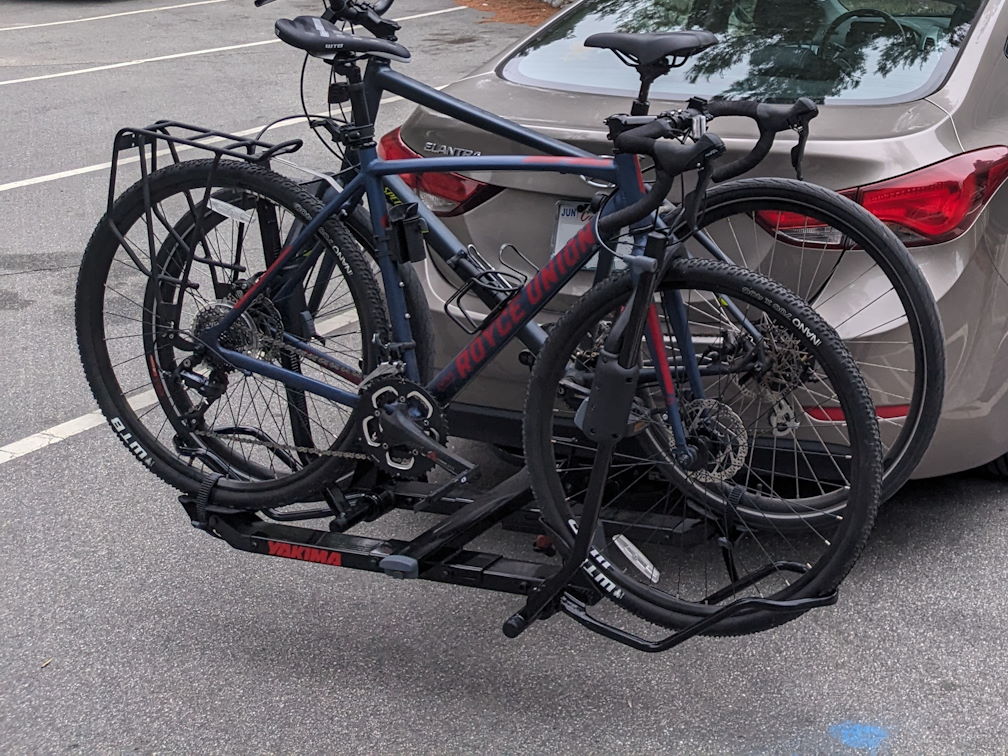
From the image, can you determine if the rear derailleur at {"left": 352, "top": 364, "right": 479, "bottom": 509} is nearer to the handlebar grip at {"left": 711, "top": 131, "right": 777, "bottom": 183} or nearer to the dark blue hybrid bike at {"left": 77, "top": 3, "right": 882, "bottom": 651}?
the dark blue hybrid bike at {"left": 77, "top": 3, "right": 882, "bottom": 651}

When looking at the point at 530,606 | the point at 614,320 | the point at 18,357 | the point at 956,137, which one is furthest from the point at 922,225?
the point at 18,357

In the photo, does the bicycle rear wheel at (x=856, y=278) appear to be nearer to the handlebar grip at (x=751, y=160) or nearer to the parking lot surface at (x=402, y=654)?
the handlebar grip at (x=751, y=160)

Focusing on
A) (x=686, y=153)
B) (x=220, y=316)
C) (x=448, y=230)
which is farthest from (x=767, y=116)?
(x=220, y=316)

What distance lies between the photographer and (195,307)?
3420mm

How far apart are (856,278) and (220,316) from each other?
65.2 inches

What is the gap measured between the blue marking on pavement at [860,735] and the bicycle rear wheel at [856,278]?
1.80 feet

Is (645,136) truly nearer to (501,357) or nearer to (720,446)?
(720,446)

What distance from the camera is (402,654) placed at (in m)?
3.22

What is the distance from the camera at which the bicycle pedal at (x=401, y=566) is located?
119 inches

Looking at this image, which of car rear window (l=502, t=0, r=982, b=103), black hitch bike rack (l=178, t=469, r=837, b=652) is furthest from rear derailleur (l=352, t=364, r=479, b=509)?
car rear window (l=502, t=0, r=982, b=103)

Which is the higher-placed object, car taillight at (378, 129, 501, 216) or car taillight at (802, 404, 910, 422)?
car taillight at (378, 129, 501, 216)

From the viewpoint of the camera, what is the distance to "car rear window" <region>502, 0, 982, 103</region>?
3.48 metres

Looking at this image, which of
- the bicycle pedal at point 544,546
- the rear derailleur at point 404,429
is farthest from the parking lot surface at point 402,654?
the rear derailleur at point 404,429

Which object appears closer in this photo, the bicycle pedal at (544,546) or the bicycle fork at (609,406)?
the bicycle fork at (609,406)
